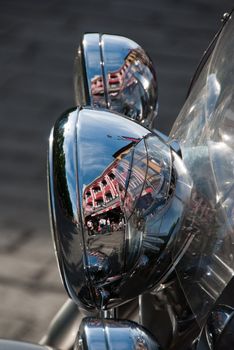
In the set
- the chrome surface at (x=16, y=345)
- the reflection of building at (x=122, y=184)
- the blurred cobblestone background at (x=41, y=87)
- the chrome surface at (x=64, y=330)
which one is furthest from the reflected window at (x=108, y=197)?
the blurred cobblestone background at (x=41, y=87)

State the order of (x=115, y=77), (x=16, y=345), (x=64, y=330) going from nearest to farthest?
(x=16, y=345), (x=115, y=77), (x=64, y=330)

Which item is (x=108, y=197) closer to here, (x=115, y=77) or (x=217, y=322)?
(x=217, y=322)

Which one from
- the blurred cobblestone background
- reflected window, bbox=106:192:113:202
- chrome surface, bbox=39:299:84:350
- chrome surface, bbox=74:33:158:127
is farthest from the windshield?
the blurred cobblestone background

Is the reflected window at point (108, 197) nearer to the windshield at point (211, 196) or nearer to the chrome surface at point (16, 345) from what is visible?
the windshield at point (211, 196)

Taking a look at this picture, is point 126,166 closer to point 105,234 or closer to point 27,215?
point 105,234

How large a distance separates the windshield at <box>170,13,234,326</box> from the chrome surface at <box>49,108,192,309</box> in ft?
0.08

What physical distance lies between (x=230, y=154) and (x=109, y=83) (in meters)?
0.43

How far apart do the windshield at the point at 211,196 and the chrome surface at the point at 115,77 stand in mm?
269

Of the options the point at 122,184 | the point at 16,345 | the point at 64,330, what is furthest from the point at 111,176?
the point at 64,330

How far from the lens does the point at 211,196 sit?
0.92m

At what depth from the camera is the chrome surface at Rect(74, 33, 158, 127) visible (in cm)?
131

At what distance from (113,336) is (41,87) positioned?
2.87 m

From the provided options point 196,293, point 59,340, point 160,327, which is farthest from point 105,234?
point 59,340

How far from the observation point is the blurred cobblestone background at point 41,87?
241 centimetres
